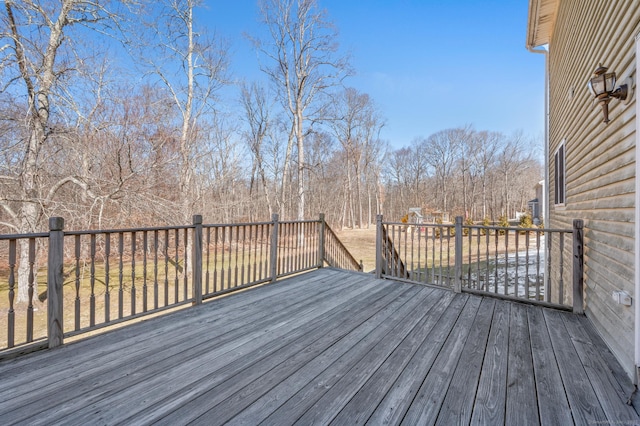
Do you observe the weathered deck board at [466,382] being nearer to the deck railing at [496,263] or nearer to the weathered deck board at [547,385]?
the weathered deck board at [547,385]

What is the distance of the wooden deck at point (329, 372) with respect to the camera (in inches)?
58.9

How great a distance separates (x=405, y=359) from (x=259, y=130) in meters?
16.1

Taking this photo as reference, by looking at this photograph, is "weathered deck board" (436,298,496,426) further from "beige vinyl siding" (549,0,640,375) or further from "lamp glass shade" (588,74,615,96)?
"lamp glass shade" (588,74,615,96)

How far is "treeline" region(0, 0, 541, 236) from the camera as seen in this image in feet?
17.7

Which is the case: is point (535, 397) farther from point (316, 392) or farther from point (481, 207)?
point (481, 207)

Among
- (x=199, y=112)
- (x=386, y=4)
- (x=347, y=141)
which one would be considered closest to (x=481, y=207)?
(x=347, y=141)

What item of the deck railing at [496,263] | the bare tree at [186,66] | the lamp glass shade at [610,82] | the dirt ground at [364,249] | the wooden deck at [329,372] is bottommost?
the dirt ground at [364,249]

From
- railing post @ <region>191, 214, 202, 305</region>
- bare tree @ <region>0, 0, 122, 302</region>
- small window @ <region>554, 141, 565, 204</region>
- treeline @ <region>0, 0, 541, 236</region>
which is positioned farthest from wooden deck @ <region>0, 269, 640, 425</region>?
bare tree @ <region>0, 0, 122, 302</region>

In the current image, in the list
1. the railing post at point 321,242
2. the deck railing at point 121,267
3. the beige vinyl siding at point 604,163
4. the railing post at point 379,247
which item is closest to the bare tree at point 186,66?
the deck railing at point 121,267

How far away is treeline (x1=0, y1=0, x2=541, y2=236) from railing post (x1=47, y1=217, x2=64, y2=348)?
3.13 meters

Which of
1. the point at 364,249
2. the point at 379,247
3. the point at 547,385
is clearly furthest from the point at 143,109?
the point at 364,249

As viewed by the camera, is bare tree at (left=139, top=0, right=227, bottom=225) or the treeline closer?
the treeline

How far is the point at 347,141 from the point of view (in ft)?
73.2

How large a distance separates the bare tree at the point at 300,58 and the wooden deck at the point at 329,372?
32.3ft
